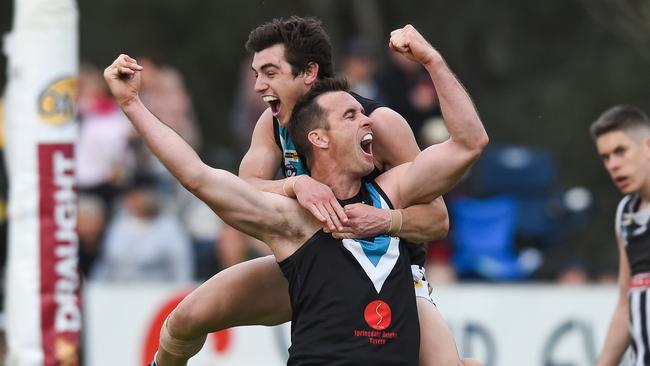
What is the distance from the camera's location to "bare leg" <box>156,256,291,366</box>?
7402mm

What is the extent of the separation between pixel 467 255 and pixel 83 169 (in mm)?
3459

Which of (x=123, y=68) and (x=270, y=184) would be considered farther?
(x=270, y=184)

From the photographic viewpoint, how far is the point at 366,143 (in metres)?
6.95

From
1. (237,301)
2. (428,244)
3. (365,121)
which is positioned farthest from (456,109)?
(428,244)

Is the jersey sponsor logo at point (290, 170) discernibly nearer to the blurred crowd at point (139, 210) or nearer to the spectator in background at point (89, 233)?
the blurred crowd at point (139, 210)

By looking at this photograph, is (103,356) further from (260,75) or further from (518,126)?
(518,126)

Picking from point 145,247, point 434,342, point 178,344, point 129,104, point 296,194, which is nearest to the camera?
point 129,104

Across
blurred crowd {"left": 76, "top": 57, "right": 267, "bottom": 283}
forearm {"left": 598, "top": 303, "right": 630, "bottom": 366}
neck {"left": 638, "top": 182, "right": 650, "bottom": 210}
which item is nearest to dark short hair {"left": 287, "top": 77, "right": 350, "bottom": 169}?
neck {"left": 638, "top": 182, "right": 650, "bottom": 210}

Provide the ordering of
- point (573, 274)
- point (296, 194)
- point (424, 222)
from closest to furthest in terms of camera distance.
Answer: point (296, 194) → point (424, 222) → point (573, 274)

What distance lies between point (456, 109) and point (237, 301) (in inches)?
59.7

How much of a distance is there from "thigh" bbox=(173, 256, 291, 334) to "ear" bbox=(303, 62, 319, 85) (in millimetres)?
867

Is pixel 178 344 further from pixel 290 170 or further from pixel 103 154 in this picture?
pixel 103 154

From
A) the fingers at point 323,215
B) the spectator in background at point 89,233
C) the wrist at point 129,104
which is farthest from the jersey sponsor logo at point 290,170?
the spectator in background at point 89,233

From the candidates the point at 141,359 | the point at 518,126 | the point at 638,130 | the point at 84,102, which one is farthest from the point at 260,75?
the point at 518,126
